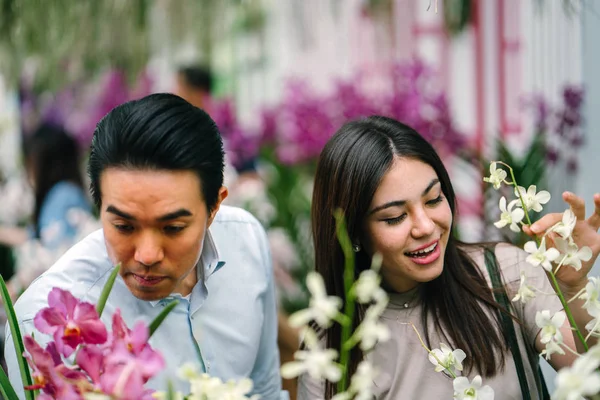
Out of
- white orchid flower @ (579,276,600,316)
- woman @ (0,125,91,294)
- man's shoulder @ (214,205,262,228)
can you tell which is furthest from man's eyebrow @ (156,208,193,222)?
woman @ (0,125,91,294)

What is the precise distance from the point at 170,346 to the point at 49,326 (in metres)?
0.68

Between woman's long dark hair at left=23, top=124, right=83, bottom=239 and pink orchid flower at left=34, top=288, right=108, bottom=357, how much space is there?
8.49 feet

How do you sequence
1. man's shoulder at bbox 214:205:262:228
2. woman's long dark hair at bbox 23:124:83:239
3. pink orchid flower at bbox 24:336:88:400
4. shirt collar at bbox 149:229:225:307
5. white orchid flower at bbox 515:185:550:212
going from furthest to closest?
woman's long dark hair at bbox 23:124:83:239 → man's shoulder at bbox 214:205:262:228 → shirt collar at bbox 149:229:225:307 → white orchid flower at bbox 515:185:550:212 → pink orchid flower at bbox 24:336:88:400

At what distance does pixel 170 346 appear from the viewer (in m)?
1.56

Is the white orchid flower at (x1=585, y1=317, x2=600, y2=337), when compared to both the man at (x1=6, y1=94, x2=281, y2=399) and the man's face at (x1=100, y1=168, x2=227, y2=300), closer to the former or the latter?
the man at (x1=6, y1=94, x2=281, y2=399)

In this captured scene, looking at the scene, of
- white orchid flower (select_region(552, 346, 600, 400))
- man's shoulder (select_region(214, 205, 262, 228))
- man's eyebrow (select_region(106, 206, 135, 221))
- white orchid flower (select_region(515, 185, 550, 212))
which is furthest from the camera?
man's shoulder (select_region(214, 205, 262, 228))

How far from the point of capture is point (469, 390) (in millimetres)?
1017

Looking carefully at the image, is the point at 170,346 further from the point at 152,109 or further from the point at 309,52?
the point at 309,52

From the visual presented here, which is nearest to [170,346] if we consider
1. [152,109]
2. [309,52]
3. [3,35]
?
[152,109]

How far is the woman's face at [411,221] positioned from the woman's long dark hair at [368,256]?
3 centimetres

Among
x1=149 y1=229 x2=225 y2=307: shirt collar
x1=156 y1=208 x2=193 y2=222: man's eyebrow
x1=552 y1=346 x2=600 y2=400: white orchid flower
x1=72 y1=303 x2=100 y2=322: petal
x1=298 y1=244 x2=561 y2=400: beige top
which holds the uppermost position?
x1=72 y1=303 x2=100 y2=322: petal

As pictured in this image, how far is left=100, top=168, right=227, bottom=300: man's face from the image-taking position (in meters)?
1.26

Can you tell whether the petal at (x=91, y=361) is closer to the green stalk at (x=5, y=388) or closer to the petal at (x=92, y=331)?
the petal at (x=92, y=331)

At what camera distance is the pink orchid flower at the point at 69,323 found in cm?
86
